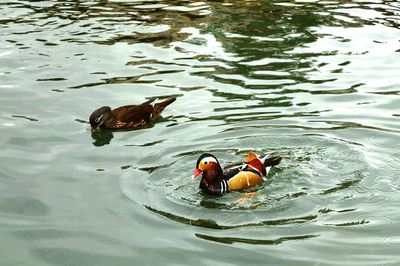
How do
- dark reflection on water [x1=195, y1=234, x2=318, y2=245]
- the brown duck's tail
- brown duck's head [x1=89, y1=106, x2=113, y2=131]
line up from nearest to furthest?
1. dark reflection on water [x1=195, y1=234, x2=318, y2=245]
2. brown duck's head [x1=89, y1=106, x2=113, y2=131]
3. the brown duck's tail

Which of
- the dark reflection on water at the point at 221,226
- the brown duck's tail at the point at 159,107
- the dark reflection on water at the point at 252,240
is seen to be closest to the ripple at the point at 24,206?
the dark reflection on water at the point at 221,226

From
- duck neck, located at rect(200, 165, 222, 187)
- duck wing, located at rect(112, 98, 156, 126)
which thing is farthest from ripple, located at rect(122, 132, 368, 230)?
duck wing, located at rect(112, 98, 156, 126)

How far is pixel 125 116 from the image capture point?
12609 millimetres

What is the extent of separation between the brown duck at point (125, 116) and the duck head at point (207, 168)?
286cm

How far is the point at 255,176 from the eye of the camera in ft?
32.5

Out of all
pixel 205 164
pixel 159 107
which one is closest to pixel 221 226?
pixel 205 164

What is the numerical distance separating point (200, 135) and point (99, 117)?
5.34 feet

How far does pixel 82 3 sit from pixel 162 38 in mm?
4419

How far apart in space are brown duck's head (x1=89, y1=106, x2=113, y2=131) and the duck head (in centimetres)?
289

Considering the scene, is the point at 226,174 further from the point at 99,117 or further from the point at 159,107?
the point at 159,107

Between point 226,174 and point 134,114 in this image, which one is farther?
point 134,114

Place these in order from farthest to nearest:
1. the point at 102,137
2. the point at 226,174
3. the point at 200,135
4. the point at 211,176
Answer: the point at 102,137
the point at 200,135
the point at 226,174
the point at 211,176

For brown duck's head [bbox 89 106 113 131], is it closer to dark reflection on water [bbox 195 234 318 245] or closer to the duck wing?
the duck wing

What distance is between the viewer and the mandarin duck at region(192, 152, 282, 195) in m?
9.79
